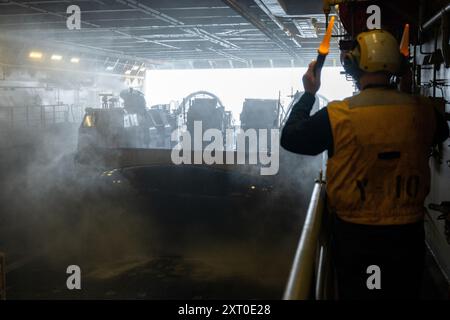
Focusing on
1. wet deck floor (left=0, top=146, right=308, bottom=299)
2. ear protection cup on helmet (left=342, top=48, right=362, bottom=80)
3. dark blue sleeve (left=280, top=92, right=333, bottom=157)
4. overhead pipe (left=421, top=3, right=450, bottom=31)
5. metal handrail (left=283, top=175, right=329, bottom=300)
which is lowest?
wet deck floor (left=0, top=146, right=308, bottom=299)

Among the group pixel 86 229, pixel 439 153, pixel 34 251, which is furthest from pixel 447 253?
pixel 34 251

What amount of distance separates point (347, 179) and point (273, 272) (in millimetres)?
2853

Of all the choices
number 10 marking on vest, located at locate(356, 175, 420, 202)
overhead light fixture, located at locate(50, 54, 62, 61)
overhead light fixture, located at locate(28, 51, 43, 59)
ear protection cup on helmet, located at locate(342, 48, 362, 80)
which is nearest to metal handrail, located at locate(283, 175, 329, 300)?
number 10 marking on vest, located at locate(356, 175, 420, 202)

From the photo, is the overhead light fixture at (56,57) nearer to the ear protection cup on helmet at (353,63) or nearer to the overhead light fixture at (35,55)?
the overhead light fixture at (35,55)

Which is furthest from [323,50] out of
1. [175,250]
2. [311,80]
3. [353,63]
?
[175,250]

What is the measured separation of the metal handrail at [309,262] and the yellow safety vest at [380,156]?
9.7 inches

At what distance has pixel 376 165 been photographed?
7.64ft

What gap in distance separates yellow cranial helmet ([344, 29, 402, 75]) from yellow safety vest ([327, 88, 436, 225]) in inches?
5.3

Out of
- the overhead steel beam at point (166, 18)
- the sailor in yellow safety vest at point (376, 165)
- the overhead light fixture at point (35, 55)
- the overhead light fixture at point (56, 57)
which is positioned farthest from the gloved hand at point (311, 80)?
the overhead light fixture at point (56, 57)

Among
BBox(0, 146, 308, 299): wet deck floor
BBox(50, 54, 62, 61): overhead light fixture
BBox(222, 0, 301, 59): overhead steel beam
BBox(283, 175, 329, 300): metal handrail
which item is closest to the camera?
BBox(283, 175, 329, 300): metal handrail

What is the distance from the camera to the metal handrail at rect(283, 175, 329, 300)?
1471mm

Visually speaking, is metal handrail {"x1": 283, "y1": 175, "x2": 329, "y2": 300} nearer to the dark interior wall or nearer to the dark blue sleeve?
the dark blue sleeve

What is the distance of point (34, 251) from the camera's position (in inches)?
250

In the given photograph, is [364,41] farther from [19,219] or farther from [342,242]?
[19,219]
